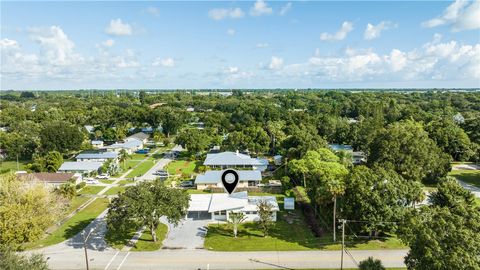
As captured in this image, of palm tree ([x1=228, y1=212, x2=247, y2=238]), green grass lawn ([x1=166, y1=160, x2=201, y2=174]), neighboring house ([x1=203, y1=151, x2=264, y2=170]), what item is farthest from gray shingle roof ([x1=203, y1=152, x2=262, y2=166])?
palm tree ([x1=228, y1=212, x2=247, y2=238])

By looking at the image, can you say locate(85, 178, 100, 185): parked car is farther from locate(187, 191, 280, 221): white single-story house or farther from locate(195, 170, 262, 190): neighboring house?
locate(187, 191, 280, 221): white single-story house

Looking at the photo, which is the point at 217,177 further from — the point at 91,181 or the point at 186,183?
the point at 91,181

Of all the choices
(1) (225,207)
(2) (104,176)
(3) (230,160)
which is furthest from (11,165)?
(1) (225,207)

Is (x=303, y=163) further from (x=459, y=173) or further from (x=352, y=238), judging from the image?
(x=459, y=173)

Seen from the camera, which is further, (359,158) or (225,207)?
(359,158)

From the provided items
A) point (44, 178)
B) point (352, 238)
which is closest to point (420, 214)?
point (352, 238)

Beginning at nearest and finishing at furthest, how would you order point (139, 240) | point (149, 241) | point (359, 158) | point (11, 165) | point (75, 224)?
point (149, 241) → point (139, 240) → point (75, 224) → point (11, 165) → point (359, 158)
